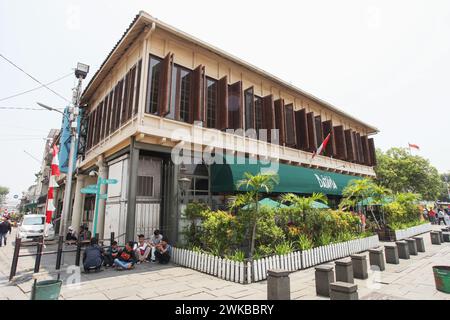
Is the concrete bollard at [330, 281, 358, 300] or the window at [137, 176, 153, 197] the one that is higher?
the window at [137, 176, 153, 197]

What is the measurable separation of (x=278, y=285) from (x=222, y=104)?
9.68 m

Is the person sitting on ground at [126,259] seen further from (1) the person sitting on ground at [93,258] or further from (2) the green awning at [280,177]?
(2) the green awning at [280,177]

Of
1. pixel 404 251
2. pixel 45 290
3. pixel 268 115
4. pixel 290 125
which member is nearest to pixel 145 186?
pixel 45 290

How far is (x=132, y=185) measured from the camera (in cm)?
1024

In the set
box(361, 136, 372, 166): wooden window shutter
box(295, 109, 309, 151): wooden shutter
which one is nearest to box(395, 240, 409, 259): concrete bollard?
box(295, 109, 309, 151): wooden shutter

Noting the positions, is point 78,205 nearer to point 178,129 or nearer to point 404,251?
point 178,129

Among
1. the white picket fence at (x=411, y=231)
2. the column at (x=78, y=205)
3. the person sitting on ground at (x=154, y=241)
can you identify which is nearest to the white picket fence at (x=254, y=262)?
the person sitting on ground at (x=154, y=241)

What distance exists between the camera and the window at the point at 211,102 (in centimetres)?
1315

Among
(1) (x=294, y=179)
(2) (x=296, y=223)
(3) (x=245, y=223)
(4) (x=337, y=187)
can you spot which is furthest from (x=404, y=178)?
(3) (x=245, y=223)

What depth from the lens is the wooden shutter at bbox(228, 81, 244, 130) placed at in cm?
1361

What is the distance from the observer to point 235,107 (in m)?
13.7

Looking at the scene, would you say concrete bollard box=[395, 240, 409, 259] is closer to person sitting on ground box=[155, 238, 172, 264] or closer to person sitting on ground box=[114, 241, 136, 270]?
person sitting on ground box=[155, 238, 172, 264]

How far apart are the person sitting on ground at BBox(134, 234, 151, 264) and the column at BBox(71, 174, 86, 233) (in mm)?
11475
